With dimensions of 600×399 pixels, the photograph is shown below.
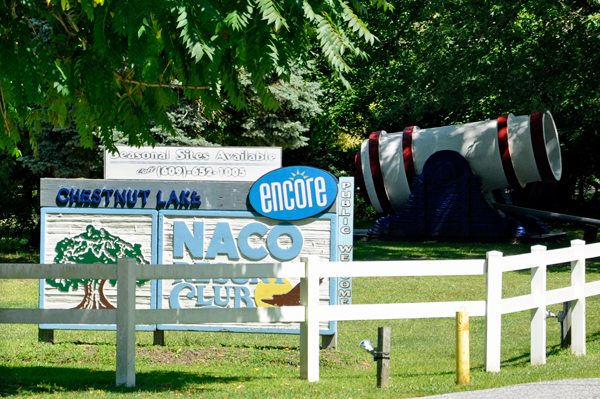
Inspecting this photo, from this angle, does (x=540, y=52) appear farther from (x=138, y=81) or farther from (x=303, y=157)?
(x=303, y=157)

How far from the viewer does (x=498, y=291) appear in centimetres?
664

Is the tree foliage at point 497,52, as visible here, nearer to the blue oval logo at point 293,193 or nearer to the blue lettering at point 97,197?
the blue oval logo at point 293,193

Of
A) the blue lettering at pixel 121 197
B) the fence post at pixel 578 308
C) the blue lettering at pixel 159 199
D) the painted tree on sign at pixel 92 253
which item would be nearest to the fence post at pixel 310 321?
the fence post at pixel 578 308

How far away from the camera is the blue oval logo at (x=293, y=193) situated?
8.52m

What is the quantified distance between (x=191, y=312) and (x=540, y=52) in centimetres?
1411

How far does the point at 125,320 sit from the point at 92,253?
10.6ft

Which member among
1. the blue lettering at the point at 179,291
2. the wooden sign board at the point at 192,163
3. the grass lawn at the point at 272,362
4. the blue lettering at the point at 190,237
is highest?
the wooden sign board at the point at 192,163

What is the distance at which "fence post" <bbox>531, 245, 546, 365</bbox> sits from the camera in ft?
23.1

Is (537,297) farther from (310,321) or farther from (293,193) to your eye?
(293,193)

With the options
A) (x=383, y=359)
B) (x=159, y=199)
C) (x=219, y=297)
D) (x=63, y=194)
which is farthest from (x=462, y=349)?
(x=63, y=194)

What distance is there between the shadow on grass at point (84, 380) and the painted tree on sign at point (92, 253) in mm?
1550

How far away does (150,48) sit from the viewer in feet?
15.4

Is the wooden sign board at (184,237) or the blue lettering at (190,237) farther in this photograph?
the blue lettering at (190,237)

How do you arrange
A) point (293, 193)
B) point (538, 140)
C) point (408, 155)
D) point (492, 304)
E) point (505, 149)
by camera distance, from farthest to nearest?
point (408, 155), point (505, 149), point (538, 140), point (293, 193), point (492, 304)
